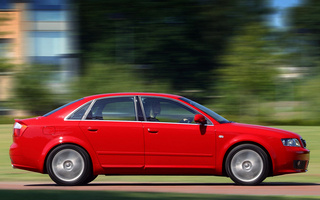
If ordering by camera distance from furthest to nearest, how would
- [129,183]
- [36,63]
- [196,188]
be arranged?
[36,63], [129,183], [196,188]

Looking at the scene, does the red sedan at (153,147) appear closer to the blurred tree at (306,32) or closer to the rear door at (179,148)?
the rear door at (179,148)

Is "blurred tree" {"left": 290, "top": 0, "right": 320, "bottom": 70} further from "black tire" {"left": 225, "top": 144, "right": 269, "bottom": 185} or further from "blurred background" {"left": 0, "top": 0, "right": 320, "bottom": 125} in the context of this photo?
"black tire" {"left": 225, "top": 144, "right": 269, "bottom": 185}

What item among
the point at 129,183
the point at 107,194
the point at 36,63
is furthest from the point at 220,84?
the point at 107,194

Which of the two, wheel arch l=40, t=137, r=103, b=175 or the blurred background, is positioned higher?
the blurred background

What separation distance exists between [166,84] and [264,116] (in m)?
4.91

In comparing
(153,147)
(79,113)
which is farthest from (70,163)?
(153,147)

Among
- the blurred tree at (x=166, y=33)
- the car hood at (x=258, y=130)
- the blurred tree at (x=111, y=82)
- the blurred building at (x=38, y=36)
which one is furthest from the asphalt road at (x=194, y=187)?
the blurred building at (x=38, y=36)

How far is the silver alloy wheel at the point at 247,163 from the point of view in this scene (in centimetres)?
856

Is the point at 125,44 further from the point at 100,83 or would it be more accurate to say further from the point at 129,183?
the point at 129,183

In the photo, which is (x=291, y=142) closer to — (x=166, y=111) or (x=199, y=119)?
(x=199, y=119)

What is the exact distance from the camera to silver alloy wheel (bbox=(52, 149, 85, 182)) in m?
8.62

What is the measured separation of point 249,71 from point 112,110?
1856 centimetres

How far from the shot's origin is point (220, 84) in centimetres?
2773

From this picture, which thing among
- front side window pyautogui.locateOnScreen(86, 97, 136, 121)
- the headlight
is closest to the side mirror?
front side window pyautogui.locateOnScreen(86, 97, 136, 121)
